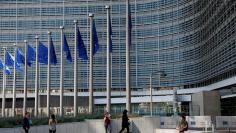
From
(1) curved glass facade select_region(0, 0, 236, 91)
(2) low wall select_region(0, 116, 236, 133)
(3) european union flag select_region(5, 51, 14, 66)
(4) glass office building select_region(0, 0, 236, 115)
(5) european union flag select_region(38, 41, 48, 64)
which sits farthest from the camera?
(4) glass office building select_region(0, 0, 236, 115)

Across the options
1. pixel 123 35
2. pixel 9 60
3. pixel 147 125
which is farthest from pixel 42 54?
pixel 123 35

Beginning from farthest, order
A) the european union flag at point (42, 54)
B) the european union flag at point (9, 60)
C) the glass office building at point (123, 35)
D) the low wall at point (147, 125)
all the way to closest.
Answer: the glass office building at point (123, 35) < the european union flag at point (9, 60) < the european union flag at point (42, 54) < the low wall at point (147, 125)

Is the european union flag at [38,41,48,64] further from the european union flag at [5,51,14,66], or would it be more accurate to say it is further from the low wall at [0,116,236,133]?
the low wall at [0,116,236,133]

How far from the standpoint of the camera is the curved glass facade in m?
94.2

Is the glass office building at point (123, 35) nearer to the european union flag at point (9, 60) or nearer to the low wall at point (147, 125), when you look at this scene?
the european union flag at point (9, 60)

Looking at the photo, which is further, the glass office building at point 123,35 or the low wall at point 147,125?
the glass office building at point 123,35

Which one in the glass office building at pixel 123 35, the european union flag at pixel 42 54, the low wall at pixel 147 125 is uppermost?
the glass office building at pixel 123 35

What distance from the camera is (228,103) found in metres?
77.5

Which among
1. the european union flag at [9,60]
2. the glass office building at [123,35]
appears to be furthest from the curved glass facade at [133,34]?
the european union flag at [9,60]

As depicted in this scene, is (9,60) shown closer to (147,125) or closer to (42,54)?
(42,54)

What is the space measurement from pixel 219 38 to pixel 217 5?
4.70 m

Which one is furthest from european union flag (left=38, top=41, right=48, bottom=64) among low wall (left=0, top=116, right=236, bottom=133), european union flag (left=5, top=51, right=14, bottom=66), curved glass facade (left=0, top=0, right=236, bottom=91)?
curved glass facade (left=0, top=0, right=236, bottom=91)

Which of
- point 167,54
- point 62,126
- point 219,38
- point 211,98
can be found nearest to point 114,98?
point 167,54

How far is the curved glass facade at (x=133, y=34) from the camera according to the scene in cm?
9419
